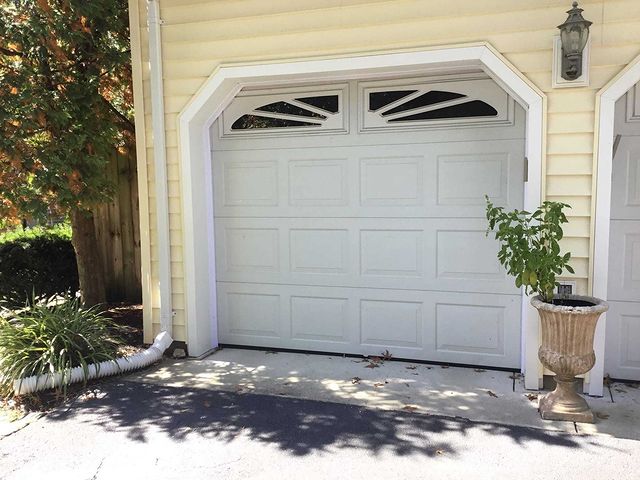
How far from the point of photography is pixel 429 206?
13.3 ft

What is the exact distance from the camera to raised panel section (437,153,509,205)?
3.86m

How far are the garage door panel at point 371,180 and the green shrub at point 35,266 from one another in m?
2.49

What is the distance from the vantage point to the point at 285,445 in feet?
9.57

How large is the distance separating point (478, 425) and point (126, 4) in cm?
477

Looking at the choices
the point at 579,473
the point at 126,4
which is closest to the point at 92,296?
the point at 126,4

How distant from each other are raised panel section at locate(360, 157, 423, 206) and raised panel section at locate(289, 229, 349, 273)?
1.31ft

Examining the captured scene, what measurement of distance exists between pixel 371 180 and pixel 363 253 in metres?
0.61

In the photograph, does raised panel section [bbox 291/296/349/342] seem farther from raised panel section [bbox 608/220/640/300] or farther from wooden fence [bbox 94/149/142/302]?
wooden fence [bbox 94/149/142/302]

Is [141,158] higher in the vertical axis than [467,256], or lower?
higher

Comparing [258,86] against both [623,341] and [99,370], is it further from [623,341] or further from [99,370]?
[623,341]

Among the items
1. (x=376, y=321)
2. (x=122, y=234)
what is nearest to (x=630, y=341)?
(x=376, y=321)

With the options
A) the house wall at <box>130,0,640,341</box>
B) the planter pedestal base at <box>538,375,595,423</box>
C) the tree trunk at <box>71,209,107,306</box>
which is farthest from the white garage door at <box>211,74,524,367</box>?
the tree trunk at <box>71,209,107,306</box>

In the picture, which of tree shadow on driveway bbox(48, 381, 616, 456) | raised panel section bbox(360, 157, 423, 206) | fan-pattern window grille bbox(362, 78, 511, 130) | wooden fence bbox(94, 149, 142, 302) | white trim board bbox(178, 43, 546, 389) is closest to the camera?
tree shadow on driveway bbox(48, 381, 616, 456)

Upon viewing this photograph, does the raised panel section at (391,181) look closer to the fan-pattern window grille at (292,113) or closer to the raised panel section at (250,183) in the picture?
the fan-pattern window grille at (292,113)
